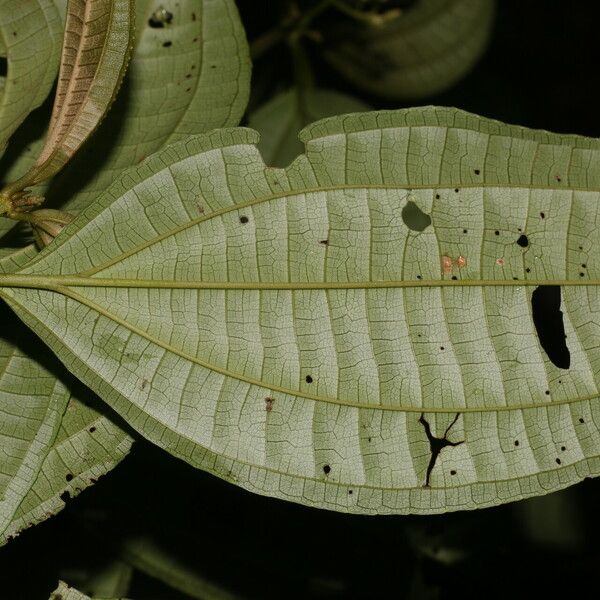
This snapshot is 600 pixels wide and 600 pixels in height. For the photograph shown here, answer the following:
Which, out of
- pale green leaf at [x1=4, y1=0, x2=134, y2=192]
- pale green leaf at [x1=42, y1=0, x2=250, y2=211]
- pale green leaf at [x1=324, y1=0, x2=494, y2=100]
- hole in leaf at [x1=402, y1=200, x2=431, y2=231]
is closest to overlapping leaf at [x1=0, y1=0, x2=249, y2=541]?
pale green leaf at [x1=42, y1=0, x2=250, y2=211]

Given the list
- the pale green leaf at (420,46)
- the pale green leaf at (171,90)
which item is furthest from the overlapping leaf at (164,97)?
the pale green leaf at (420,46)

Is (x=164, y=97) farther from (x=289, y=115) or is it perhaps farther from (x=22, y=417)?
(x=289, y=115)

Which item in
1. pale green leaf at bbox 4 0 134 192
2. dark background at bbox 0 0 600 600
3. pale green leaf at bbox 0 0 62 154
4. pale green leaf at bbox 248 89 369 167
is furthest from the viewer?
pale green leaf at bbox 248 89 369 167

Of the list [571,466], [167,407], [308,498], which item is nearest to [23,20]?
[167,407]

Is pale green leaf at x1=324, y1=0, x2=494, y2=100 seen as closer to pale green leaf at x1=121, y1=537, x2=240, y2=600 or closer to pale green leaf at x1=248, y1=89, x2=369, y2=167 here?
pale green leaf at x1=248, y1=89, x2=369, y2=167

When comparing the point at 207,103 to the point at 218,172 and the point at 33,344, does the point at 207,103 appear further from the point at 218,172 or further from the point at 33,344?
the point at 33,344

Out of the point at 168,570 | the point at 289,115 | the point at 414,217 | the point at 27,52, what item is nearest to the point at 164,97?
the point at 27,52
